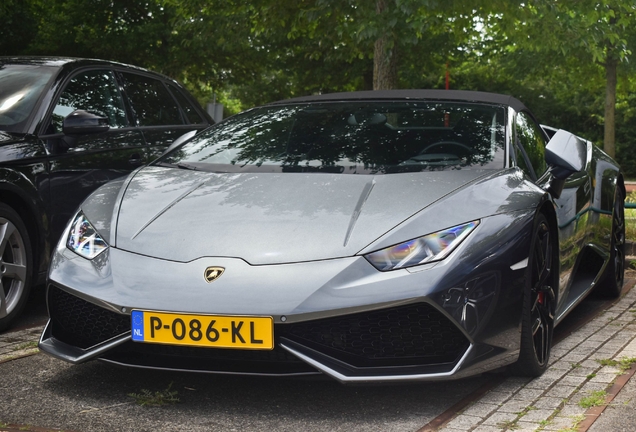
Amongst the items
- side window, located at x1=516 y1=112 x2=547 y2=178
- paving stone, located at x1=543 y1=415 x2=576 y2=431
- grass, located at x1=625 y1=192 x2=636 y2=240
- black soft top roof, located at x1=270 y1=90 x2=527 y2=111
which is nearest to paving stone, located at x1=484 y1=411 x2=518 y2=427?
paving stone, located at x1=543 y1=415 x2=576 y2=431

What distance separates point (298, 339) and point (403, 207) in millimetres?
718

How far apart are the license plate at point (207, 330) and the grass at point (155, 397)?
0.35 meters

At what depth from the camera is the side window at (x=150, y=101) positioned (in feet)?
21.9

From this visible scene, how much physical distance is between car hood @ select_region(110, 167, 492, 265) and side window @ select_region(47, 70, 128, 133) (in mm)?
1855

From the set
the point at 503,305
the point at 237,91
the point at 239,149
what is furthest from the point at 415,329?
the point at 237,91

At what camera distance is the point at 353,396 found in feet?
12.5

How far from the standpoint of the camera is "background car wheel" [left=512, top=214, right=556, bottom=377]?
153 inches

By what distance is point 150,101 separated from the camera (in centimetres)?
687

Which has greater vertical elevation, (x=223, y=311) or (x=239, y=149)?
(x=239, y=149)

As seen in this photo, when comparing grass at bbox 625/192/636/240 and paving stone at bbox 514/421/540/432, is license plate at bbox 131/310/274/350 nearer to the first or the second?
paving stone at bbox 514/421/540/432

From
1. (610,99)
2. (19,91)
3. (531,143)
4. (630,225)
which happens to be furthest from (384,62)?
(610,99)

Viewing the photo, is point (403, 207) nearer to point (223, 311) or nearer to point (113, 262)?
point (223, 311)

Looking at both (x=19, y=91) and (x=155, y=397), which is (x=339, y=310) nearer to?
(x=155, y=397)

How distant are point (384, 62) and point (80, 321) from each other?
337 inches
